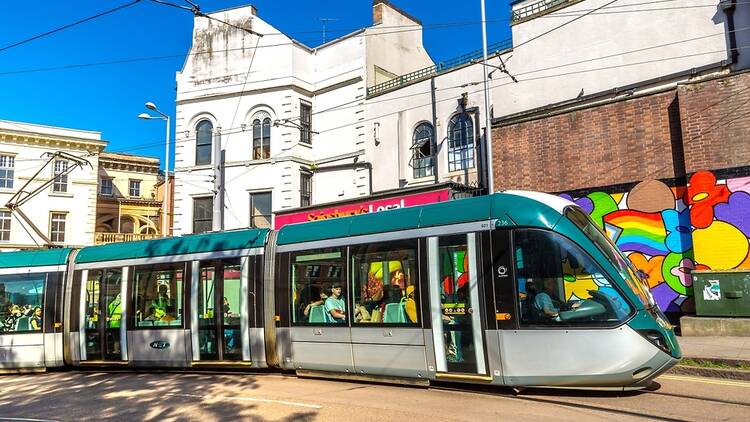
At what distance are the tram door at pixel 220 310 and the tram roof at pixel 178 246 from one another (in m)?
0.37

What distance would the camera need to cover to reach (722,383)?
7723 millimetres

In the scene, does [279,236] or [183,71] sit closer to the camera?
[279,236]

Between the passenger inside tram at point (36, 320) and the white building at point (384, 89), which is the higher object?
the white building at point (384, 89)

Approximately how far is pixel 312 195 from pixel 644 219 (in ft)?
45.6

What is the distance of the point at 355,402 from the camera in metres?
7.18

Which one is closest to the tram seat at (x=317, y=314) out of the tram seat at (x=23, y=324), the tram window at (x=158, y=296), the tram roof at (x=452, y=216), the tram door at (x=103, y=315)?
the tram roof at (x=452, y=216)

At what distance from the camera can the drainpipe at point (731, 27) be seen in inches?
528

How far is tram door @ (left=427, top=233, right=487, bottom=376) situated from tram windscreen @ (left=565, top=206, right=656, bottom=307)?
1.46m

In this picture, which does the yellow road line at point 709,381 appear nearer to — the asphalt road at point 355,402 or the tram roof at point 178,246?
the asphalt road at point 355,402

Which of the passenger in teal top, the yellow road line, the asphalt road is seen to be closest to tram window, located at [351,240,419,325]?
the passenger in teal top

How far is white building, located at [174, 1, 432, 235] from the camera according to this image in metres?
22.5

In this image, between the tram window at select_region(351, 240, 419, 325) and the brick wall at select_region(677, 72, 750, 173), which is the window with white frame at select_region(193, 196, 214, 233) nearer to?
the tram window at select_region(351, 240, 419, 325)

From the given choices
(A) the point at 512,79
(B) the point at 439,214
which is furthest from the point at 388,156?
(B) the point at 439,214

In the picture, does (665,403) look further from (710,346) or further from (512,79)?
(512,79)
